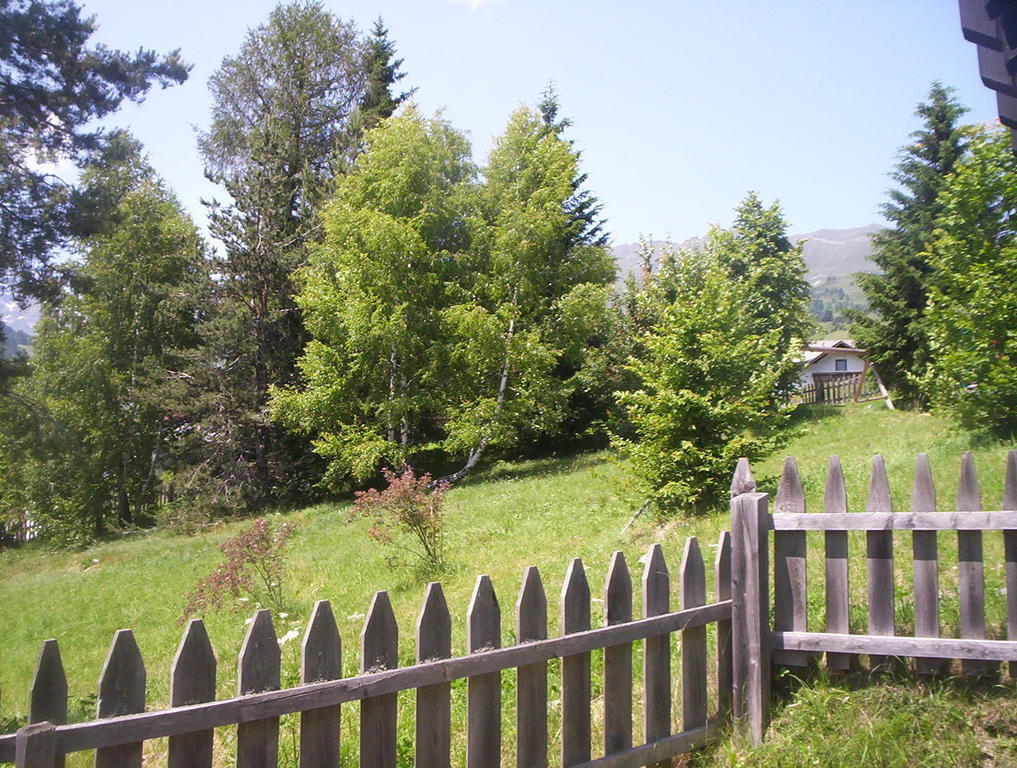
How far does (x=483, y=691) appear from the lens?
299cm

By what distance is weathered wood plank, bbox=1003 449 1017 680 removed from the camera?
3.72m

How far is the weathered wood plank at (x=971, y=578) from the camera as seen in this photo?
12.4 ft

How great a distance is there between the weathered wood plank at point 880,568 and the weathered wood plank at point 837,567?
0.12 meters

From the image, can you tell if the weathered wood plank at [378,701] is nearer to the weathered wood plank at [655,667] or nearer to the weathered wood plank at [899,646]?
the weathered wood plank at [655,667]

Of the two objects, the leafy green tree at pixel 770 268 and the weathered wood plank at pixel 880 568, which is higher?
the leafy green tree at pixel 770 268

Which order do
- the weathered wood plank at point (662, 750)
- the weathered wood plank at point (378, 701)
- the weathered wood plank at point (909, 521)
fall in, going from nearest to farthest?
the weathered wood plank at point (378, 701), the weathered wood plank at point (662, 750), the weathered wood plank at point (909, 521)

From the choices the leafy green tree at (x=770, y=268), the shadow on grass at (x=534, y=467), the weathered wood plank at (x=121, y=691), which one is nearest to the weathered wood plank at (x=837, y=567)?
the weathered wood plank at (x=121, y=691)

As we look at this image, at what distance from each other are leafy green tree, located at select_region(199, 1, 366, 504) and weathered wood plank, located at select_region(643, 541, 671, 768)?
2348 cm

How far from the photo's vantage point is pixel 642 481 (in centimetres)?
1057

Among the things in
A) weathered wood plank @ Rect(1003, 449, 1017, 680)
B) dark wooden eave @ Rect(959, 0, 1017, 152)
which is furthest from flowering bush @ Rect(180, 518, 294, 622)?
dark wooden eave @ Rect(959, 0, 1017, 152)

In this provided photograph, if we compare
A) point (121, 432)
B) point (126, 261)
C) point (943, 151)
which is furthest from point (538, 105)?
point (121, 432)

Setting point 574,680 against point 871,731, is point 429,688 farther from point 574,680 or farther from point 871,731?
point 871,731

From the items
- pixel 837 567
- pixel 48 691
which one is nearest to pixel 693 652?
pixel 837 567

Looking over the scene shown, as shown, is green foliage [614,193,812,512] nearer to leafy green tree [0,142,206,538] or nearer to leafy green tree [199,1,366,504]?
leafy green tree [199,1,366,504]
